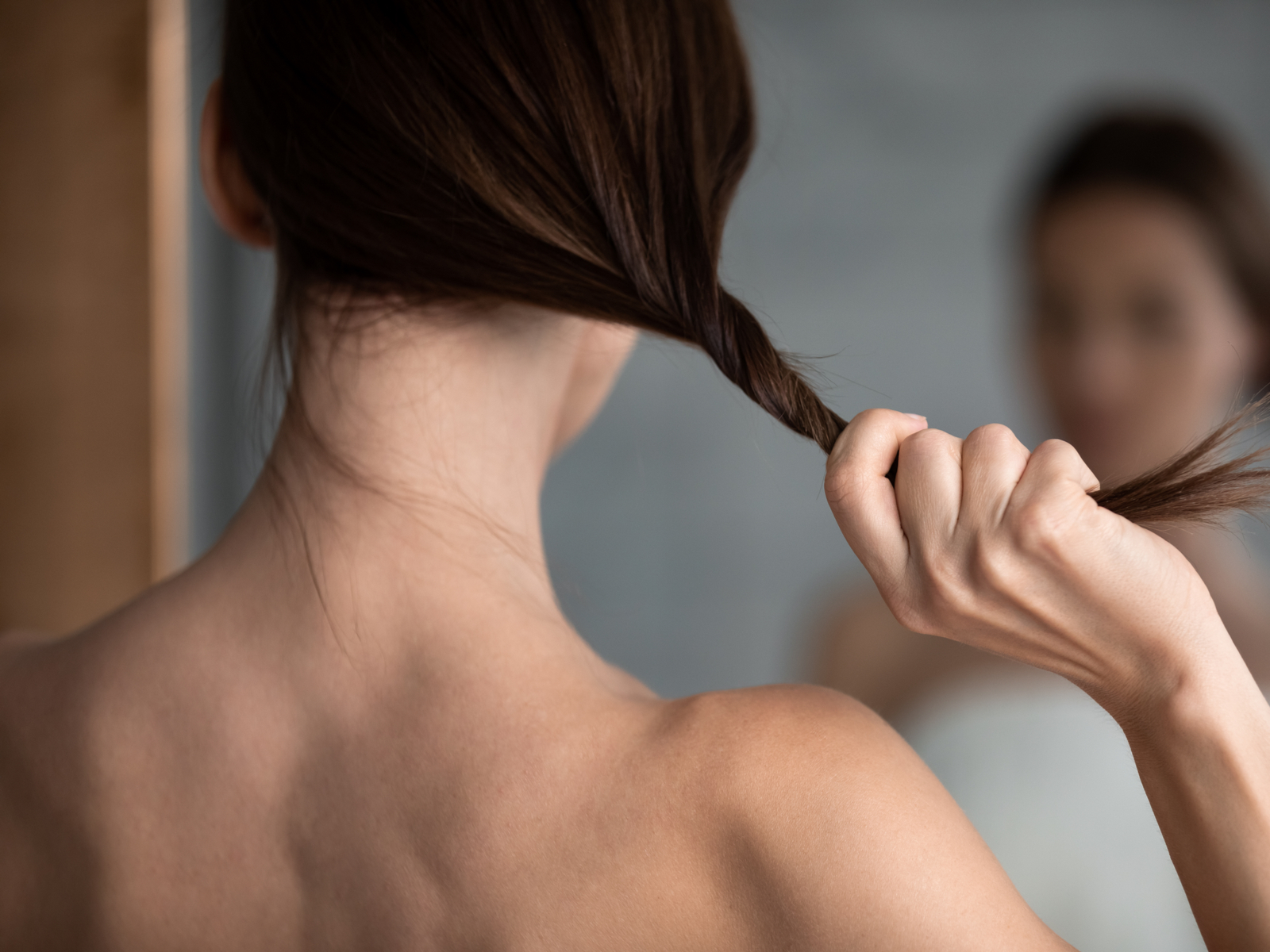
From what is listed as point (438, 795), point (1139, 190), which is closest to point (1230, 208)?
point (1139, 190)

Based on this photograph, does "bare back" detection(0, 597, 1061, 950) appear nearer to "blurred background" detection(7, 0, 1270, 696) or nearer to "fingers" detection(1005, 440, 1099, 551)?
"fingers" detection(1005, 440, 1099, 551)

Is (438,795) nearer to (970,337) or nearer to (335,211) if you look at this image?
(335,211)

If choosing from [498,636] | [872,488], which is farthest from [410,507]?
[872,488]

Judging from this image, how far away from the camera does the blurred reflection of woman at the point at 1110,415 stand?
141 centimetres

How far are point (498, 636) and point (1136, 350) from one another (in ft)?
4.80

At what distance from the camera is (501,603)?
50 centimetres

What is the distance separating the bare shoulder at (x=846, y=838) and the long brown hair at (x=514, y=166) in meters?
0.14

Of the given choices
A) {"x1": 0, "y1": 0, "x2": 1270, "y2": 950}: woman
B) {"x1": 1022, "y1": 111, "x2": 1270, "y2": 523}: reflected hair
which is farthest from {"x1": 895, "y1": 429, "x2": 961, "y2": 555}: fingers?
{"x1": 1022, "y1": 111, "x2": 1270, "y2": 523}: reflected hair

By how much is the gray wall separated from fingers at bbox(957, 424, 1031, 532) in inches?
92.4

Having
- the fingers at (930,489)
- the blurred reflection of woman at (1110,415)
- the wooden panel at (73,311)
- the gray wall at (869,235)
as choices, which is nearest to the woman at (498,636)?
Result: the fingers at (930,489)

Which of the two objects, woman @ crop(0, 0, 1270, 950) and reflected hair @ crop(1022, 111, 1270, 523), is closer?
woman @ crop(0, 0, 1270, 950)

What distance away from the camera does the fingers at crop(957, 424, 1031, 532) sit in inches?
15.0

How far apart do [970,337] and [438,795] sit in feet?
8.51

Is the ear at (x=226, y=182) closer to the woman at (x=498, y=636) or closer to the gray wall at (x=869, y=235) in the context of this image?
the woman at (x=498, y=636)
